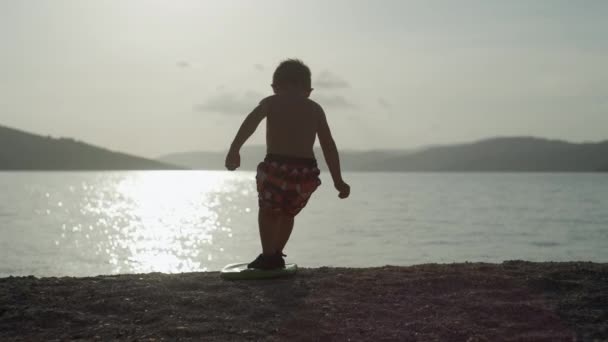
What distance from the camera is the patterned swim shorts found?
6.92 m

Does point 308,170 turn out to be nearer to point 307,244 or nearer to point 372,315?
point 372,315

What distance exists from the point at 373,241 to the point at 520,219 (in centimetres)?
2239

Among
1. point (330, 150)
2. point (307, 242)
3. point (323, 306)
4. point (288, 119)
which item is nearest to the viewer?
point (323, 306)

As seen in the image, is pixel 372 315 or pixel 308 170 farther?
pixel 308 170

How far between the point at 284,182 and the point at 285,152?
14.2 inches

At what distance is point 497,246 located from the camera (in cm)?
3098

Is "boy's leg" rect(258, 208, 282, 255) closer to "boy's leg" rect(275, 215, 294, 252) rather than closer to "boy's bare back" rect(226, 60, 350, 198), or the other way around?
"boy's leg" rect(275, 215, 294, 252)

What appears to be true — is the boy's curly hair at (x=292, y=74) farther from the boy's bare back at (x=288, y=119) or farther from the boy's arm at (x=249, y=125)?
the boy's arm at (x=249, y=125)

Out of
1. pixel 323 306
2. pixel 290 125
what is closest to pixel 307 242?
pixel 290 125

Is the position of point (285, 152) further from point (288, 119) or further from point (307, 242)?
point (307, 242)

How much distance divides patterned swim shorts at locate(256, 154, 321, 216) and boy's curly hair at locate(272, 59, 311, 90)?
893 mm

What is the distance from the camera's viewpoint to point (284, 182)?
22.7 feet

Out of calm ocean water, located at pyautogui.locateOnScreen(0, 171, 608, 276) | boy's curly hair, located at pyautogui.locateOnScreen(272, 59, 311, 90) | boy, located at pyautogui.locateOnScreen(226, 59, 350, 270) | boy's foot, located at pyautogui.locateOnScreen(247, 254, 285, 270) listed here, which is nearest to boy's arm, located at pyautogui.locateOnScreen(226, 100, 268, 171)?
boy, located at pyautogui.locateOnScreen(226, 59, 350, 270)

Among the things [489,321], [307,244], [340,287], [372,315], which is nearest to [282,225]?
[340,287]
